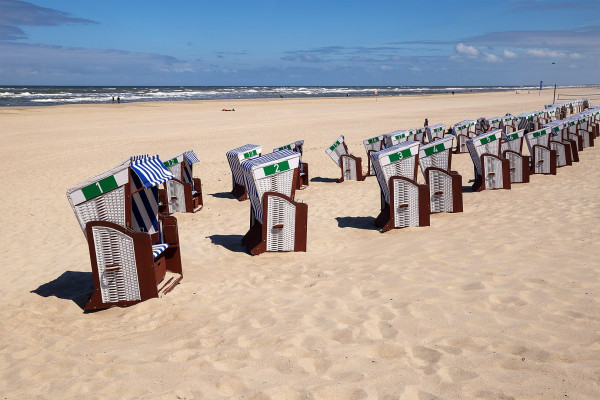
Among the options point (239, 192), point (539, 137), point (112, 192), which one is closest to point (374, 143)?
point (539, 137)

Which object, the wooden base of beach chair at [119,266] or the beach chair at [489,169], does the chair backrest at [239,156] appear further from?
the wooden base of beach chair at [119,266]

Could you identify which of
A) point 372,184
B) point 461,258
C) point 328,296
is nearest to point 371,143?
point 372,184

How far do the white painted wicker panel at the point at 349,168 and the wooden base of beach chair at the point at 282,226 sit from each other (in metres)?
6.11

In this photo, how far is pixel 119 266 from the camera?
561cm

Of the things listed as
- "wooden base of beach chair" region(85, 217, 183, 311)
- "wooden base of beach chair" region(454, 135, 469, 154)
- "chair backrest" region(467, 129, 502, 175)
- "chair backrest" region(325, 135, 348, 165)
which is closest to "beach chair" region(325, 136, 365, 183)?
"chair backrest" region(325, 135, 348, 165)

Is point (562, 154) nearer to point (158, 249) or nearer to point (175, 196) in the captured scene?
point (175, 196)

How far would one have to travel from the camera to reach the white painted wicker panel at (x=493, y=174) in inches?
431

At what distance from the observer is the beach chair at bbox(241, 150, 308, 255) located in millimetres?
7266

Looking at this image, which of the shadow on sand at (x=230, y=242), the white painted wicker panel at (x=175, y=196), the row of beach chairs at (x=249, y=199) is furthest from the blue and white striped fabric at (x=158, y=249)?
the white painted wicker panel at (x=175, y=196)

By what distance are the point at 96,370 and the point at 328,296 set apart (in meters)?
2.33

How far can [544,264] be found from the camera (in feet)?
18.9

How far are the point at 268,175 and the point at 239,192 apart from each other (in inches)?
186

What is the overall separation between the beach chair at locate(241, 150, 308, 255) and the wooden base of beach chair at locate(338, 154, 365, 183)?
5871 millimetres

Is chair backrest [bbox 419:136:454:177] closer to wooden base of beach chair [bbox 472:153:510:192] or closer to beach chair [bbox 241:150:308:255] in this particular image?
wooden base of beach chair [bbox 472:153:510:192]
